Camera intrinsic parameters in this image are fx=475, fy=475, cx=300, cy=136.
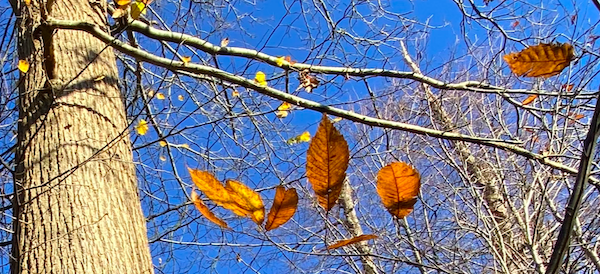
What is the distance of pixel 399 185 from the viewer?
1.99ft

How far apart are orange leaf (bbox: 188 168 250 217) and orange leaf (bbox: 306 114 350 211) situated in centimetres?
12

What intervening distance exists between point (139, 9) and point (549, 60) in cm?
142

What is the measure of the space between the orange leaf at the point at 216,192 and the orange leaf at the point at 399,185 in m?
0.19

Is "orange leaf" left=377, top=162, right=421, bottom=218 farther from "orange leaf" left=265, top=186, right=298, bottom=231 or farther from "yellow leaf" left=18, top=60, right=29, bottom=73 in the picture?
"yellow leaf" left=18, top=60, right=29, bottom=73

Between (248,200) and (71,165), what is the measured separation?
4.40 ft

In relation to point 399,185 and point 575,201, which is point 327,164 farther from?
point 575,201

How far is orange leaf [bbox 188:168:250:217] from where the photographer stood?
0.64 metres

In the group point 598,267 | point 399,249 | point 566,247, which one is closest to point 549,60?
point 566,247

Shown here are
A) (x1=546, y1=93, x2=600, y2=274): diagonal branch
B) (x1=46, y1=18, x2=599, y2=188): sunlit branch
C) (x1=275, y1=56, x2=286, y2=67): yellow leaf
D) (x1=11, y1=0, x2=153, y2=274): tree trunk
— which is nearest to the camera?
(x1=546, y1=93, x2=600, y2=274): diagonal branch

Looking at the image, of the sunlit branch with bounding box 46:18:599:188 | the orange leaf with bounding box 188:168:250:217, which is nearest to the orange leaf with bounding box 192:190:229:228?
the orange leaf with bounding box 188:168:250:217

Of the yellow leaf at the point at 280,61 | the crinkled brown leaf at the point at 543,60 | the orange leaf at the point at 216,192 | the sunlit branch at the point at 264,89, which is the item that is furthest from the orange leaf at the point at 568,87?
the orange leaf at the point at 216,192

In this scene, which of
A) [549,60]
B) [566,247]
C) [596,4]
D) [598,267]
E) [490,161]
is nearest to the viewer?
[566,247]

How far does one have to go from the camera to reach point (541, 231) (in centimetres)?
344

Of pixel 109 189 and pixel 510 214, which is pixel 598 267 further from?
pixel 109 189
